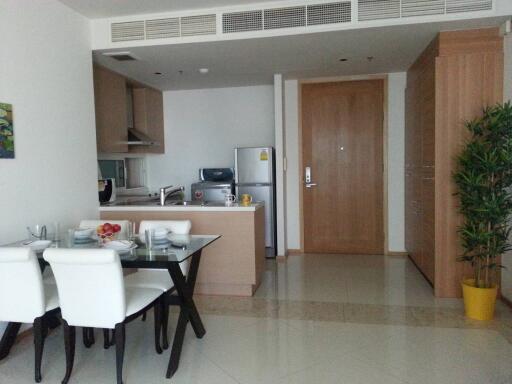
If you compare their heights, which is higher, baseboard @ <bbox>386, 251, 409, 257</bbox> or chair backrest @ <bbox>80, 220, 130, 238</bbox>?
chair backrest @ <bbox>80, 220, 130, 238</bbox>

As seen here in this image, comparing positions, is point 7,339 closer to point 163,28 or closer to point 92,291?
Answer: point 92,291

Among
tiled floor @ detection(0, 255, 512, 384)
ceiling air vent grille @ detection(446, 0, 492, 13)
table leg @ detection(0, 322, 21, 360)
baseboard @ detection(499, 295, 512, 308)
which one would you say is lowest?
tiled floor @ detection(0, 255, 512, 384)

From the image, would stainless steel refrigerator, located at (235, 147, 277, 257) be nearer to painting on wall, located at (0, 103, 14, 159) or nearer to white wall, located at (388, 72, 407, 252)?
white wall, located at (388, 72, 407, 252)

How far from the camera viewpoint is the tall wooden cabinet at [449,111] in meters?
3.36

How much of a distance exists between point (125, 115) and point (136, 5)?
1556mm

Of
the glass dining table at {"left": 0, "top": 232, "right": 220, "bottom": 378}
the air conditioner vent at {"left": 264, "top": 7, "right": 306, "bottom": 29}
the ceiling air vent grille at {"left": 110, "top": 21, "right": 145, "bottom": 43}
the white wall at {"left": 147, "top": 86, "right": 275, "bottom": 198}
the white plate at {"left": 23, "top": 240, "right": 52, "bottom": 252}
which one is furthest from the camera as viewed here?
the white wall at {"left": 147, "top": 86, "right": 275, "bottom": 198}

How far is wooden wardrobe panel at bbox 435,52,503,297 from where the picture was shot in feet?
11.0

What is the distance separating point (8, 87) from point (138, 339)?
79.1 inches

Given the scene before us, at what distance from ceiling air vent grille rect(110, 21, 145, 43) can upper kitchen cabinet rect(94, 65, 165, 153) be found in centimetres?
60

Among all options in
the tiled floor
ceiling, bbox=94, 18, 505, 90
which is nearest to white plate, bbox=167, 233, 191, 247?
the tiled floor

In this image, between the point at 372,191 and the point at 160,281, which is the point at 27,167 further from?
the point at 372,191

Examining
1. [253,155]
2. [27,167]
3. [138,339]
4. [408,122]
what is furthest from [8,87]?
[408,122]

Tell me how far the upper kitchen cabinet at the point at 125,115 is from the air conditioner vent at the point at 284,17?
1.91 m

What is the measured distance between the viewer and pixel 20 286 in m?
2.25
